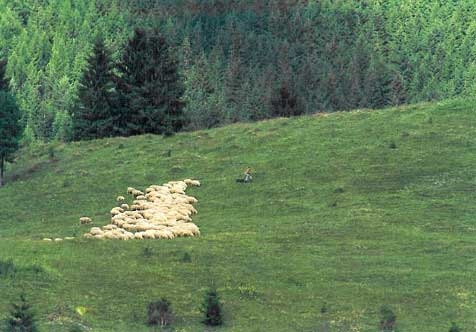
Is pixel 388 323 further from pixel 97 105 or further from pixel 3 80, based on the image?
pixel 97 105

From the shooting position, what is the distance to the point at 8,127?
67062mm

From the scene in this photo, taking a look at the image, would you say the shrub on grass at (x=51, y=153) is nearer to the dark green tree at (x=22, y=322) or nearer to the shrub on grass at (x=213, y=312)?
the shrub on grass at (x=213, y=312)

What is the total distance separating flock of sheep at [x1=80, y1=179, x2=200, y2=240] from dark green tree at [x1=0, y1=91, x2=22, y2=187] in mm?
16361

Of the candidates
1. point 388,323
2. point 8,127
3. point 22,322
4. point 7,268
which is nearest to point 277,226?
point 7,268

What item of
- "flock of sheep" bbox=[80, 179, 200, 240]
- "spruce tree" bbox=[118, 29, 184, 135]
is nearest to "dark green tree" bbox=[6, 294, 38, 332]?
"flock of sheep" bbox=[80, 179, 200, 240]

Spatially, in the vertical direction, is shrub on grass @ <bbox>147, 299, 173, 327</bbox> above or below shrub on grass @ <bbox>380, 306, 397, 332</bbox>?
above

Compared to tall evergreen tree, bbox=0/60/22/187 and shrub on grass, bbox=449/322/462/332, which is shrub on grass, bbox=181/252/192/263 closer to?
shrub on grass, bbox=449/322/462/332

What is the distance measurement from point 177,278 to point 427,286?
9170 mm

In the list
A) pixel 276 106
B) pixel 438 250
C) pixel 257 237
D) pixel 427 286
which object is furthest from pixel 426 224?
pixel 276 106

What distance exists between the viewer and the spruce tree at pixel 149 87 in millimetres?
81438

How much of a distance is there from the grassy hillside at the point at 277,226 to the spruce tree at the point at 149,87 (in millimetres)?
11219

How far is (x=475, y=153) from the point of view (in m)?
55.2

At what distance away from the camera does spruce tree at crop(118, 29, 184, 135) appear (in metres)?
81.4

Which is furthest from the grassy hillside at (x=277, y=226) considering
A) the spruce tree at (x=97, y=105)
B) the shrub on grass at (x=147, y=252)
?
the spruce tree at (x=97, y=105)
